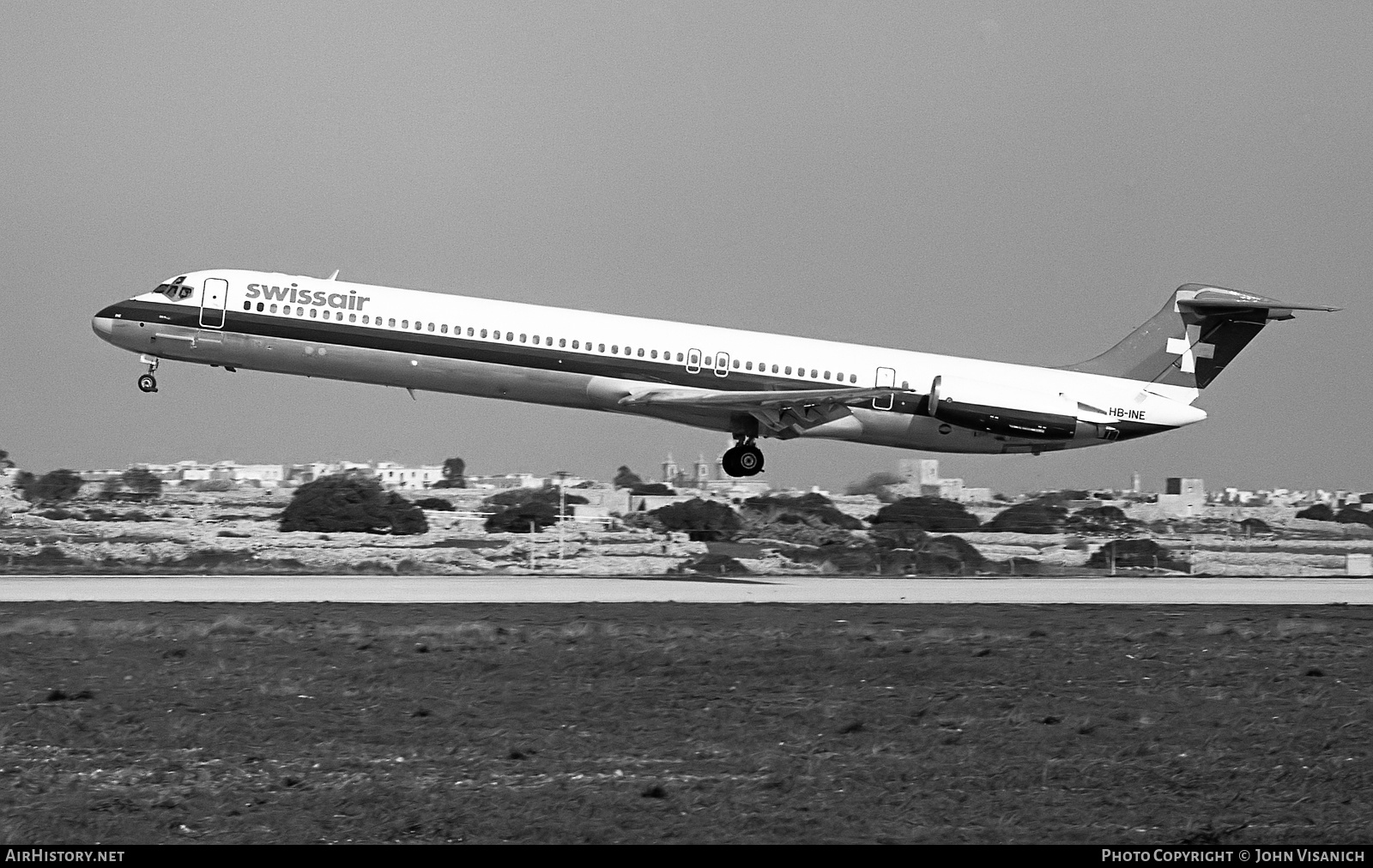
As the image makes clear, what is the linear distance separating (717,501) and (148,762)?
30249 mm

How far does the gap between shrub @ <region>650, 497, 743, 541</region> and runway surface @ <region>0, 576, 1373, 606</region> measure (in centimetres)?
582

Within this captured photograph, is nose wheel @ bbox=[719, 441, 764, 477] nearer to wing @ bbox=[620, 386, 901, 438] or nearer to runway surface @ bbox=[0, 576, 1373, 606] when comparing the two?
wing @ bbox=[620, 386, 901, 438]

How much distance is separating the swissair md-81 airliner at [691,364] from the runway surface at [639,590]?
3990 millimetres

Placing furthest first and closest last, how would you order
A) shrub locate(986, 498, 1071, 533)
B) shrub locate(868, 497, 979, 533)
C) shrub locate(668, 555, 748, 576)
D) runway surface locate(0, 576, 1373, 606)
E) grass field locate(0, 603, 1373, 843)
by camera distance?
shrub locate(986, 498, 1071, 533) < shrub locate(868, 497, 979, 533) < shrub locate(668, 555, 748, 576) < runway surface locate(0, 576, 1373, 606) < grass field locate(0, 603, 1373, 843)

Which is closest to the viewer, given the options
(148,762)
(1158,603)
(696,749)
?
(148,762)

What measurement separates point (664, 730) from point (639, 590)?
13930mm

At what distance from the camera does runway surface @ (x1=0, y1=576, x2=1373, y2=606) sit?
87.9ft

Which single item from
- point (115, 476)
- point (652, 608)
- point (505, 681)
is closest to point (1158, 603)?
point (652, 608)

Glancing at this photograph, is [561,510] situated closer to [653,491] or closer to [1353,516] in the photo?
[653,491]

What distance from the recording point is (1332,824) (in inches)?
489

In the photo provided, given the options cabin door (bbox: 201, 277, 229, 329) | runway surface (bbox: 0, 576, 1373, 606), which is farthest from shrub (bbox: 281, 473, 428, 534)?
runway surface (bbox: 0, 576, 1373, 606)

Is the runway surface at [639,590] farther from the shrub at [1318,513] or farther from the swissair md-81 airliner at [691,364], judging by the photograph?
the shrub at [1318,513]

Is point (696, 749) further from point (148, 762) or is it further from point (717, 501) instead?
point (717, 501)

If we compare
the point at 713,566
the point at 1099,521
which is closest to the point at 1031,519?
the point at 1099,521
